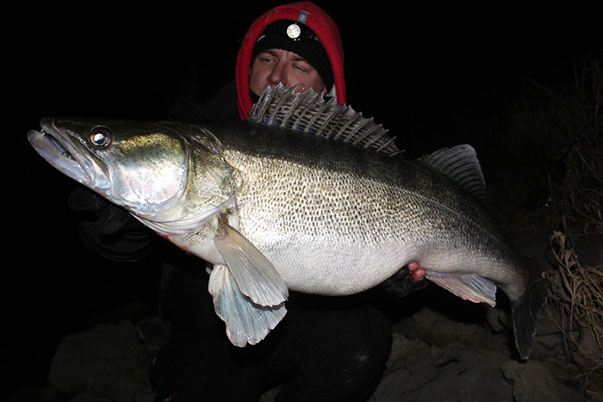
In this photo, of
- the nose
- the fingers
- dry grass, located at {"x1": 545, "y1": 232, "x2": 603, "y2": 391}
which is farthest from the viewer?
the nose

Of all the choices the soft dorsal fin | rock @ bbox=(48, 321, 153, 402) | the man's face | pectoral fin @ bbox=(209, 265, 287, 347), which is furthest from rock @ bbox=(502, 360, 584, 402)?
rock @ bbox=(48, 321, 153, 402)

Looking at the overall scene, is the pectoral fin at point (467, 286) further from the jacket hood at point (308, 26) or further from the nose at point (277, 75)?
the nose at point (277, 75)

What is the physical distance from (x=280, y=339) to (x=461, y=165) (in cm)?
157

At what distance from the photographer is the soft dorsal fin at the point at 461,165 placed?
201cm

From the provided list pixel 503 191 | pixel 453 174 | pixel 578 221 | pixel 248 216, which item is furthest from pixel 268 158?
pixel 503 191

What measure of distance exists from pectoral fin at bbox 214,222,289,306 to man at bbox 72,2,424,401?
934mm

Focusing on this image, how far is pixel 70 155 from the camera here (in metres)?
1.39

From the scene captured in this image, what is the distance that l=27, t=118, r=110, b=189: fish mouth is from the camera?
1.36 metres

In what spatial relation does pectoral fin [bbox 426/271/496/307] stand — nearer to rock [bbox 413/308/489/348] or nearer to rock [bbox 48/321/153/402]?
rock [bbox 413/308/489/348]

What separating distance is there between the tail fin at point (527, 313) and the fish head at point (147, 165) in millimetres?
1911

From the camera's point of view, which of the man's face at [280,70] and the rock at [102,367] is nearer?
the man's face at [280,70]

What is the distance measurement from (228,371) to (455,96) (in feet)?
33.8

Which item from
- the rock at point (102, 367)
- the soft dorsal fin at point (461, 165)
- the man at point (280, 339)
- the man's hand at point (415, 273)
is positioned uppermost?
the soft dorsal fin at point (461, 165)

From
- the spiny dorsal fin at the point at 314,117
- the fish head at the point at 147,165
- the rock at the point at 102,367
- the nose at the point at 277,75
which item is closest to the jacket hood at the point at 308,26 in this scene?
the nose at the point at 277,75
